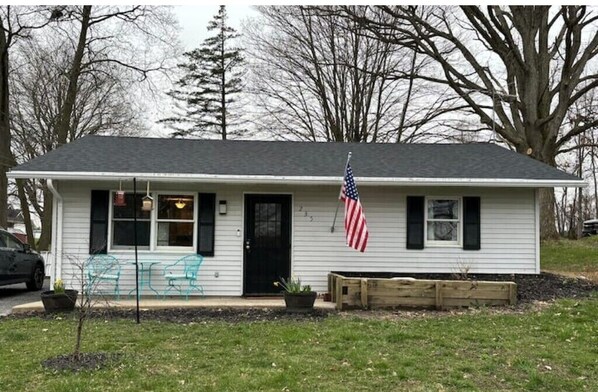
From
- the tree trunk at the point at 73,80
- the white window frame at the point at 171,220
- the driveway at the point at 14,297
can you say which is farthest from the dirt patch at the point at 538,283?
the tree trunk at the point at 73,80

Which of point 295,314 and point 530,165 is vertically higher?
point 530,165

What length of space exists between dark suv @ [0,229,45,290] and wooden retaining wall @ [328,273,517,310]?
673 cm

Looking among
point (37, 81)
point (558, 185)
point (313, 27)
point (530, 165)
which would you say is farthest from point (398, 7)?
point (37, 81)

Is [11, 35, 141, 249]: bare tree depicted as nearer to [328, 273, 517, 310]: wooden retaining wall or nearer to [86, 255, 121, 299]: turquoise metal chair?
[86, 255, 121, 299]: turquoise metal chair

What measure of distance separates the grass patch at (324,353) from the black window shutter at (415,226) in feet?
8.00

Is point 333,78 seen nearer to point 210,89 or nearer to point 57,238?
point 210,89

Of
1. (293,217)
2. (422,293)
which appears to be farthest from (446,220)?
(293,217)

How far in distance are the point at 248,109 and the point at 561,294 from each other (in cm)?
1931

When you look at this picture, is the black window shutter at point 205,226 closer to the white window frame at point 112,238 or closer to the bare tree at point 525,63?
the white window frame at point 112,238

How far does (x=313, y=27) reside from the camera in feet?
76.9

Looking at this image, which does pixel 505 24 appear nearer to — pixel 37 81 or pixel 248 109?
pixel 248 109

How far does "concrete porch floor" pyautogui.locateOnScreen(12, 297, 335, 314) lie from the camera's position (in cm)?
866

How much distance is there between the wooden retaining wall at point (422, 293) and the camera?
28.6 feet

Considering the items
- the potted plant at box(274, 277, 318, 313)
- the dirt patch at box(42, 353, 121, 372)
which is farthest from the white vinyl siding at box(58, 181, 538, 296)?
the dirt patch at box(42, 353, 121, 372)
